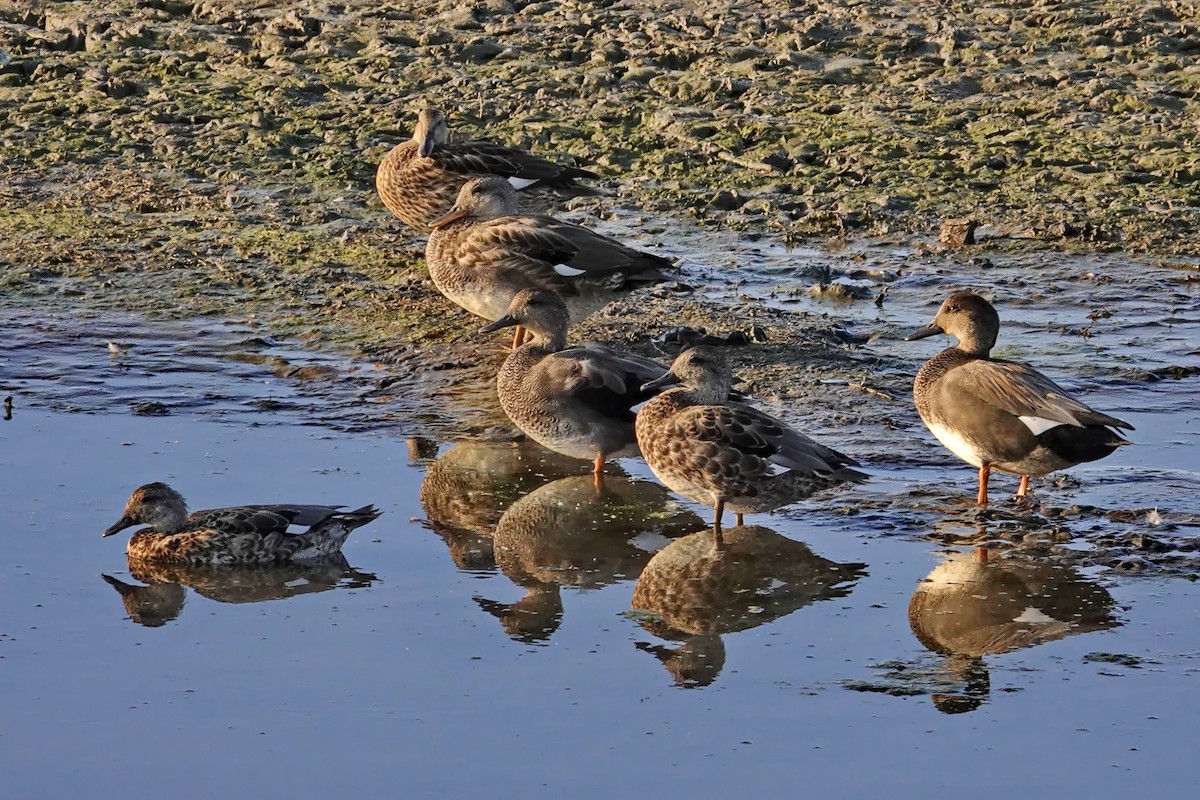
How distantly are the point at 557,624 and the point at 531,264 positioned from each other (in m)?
4.08

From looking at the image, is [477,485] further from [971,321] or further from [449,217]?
[449,217]

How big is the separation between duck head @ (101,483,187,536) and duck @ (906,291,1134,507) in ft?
10.9

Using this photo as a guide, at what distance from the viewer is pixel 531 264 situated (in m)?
10.5

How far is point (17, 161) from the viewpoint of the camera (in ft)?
44.7

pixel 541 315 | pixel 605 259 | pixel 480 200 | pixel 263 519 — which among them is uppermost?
pixel 480 200

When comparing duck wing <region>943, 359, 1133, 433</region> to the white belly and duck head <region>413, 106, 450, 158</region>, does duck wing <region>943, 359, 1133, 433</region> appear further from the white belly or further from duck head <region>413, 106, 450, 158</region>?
duck head <region>413, 106, 450, 158</region>

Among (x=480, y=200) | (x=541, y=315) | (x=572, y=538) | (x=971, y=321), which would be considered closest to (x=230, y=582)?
(x=572, y=538)

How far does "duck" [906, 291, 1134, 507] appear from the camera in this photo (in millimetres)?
7844

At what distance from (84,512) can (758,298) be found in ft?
15.0

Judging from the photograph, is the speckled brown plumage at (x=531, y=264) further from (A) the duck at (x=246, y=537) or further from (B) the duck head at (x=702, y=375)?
(A) the duck at (x=246, y=537)

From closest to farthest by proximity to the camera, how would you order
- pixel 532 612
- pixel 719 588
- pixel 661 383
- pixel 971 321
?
1. pixel 532 612
2. pixel 719 588
3. pixel 661 383
4. pixel 971 321

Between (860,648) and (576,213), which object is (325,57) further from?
(860,648)

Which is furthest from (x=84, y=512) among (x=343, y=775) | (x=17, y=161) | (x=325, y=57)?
(x=325, y=57)

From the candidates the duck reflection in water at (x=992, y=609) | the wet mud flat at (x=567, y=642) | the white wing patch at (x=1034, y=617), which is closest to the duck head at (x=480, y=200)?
the wet mud flat at (x=567, y=642)
